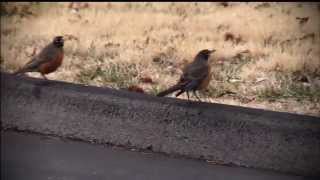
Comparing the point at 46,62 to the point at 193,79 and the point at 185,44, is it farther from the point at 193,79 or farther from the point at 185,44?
the point at 185,44

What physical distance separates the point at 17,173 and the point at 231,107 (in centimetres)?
197

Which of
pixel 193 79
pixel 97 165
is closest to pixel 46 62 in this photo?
pixel 193 79

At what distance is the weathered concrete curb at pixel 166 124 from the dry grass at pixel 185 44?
1114 millimetres

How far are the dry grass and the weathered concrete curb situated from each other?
1114 mm

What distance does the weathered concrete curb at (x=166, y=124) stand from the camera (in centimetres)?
584

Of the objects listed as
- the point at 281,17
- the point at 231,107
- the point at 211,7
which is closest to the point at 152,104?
the point at 231,107

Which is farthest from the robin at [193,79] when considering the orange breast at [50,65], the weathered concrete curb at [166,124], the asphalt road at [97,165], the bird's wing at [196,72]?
the orange breast at [50,65]

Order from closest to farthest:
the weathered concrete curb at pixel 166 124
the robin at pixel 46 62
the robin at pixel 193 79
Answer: the weathered concrete curb at pixel 166 124 < the robin at pixel 193 79 < the robin at pixel 46 62

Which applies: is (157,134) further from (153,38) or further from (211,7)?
(211,7)

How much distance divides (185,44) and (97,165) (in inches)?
150

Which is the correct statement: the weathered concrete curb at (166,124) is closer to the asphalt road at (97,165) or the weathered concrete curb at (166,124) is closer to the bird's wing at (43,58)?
the asphalt road at (97,165)

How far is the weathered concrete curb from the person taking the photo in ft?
19.2

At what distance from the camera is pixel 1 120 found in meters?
7.10

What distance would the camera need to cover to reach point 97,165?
5816 mm
